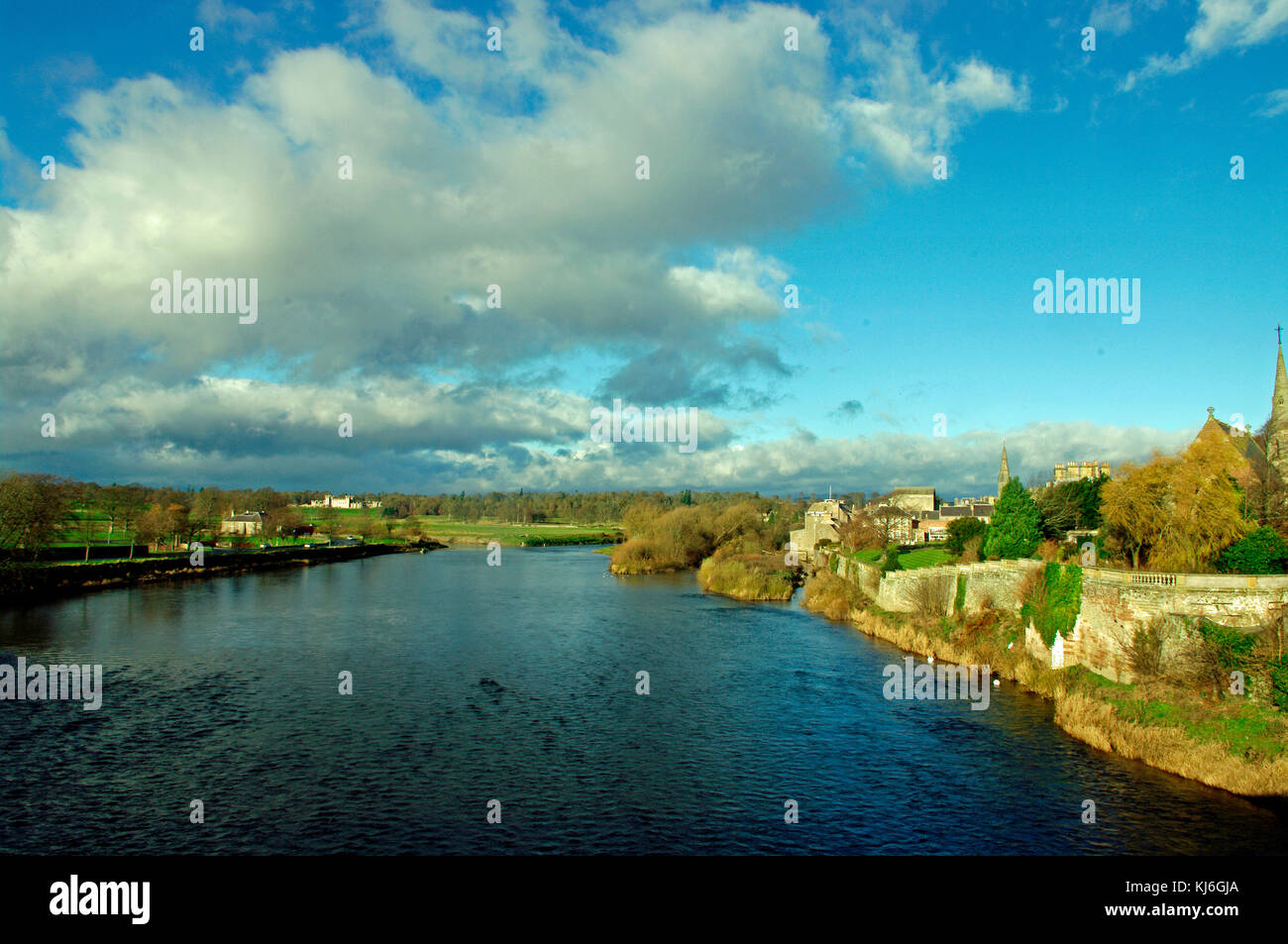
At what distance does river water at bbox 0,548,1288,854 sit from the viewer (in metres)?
17.4

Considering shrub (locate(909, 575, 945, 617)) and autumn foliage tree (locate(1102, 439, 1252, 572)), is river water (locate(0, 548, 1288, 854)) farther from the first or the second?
autumn foliage tree (locate(1102, 439, 1252, 572))

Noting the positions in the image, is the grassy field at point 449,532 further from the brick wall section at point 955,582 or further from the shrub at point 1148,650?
the shrub at point 1148,650

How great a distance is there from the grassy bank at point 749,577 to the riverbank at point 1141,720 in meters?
27.5

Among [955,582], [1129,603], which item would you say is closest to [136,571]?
[955,582]

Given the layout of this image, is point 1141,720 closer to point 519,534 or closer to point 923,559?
point 923,559

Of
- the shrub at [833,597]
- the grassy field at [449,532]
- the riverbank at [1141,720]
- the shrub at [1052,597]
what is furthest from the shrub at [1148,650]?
the grassy field at [449,532]

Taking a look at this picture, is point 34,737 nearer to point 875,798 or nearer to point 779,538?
point 875,798

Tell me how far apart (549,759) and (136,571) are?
69784 mm

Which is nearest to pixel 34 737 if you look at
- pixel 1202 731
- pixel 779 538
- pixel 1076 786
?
pixel 1076 786

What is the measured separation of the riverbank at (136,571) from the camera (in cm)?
5888

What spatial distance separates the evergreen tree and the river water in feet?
27.6

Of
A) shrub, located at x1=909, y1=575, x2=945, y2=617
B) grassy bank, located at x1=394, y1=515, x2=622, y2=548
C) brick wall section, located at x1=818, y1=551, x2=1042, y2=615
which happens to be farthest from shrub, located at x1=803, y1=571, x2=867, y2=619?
grassy bank, located at x1=394, y1=515, x2=622, y2=548
